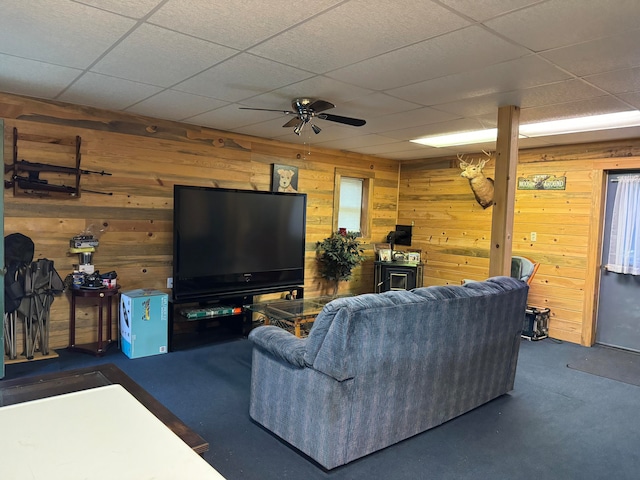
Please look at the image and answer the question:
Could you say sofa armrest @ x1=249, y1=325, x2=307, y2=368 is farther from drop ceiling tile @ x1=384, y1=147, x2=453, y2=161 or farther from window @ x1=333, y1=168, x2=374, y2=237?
drop ceiling tile @ x1=384, y1=147, x2=453, y2=161

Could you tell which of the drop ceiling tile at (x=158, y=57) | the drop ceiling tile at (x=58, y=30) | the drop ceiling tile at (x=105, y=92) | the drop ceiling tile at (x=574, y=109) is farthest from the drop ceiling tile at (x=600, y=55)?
the drop ceiling tile at (x=105, y=92)

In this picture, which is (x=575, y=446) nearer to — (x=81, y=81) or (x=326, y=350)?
(x=326, y=350)

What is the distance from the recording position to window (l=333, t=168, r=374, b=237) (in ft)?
21.5

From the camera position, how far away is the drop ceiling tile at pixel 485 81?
2740 millimetres

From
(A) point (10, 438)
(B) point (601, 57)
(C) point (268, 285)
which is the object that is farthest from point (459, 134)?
(A) point (10, 438)

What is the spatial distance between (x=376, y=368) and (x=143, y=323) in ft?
8.71

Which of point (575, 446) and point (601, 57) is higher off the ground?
point (601, 57)

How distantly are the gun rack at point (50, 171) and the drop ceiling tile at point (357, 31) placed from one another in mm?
2537

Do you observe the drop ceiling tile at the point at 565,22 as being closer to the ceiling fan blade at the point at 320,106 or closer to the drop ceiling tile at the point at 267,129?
the ceiling fan blade at the point at 320,106

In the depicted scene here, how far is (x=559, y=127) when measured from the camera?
446 centimetres

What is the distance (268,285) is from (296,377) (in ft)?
8.80

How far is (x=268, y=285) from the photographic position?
204 inches

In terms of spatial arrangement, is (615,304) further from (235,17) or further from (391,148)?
(235,17)

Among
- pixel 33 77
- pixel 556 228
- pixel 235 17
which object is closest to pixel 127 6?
pixel 235 17
